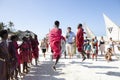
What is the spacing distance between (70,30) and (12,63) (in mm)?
8566

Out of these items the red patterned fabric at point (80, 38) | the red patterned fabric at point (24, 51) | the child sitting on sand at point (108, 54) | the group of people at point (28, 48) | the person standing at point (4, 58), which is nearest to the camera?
the person standing at point (4, 58)

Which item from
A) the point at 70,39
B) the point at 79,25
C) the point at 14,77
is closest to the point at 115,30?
the point at 70,39

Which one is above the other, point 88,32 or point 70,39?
point 88,32

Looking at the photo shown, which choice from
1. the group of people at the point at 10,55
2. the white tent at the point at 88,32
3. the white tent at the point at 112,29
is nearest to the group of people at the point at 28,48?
the group of people at the point at 10,55

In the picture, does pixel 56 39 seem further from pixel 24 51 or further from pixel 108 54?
pixel 108 54

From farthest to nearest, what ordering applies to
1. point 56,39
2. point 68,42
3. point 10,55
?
1. point 68,42
2. point 56,39
3. point 10,55

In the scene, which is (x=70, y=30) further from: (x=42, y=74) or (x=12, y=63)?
(x=12, y=63)

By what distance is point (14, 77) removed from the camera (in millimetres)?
10516

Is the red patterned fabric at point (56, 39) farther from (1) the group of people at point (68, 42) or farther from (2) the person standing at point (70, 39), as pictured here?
(2) the person standing at point (70, 39)

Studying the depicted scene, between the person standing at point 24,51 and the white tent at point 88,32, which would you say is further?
the white tent at point 88,32

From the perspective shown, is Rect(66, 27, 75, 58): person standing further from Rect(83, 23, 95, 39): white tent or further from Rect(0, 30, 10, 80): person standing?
Rect(83, 23, 95, 39): white tent

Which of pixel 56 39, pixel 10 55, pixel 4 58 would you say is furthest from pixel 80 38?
pixel 4 58

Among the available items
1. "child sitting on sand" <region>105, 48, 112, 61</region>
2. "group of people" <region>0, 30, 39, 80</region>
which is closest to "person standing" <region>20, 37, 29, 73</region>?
"group of people" <region>0, 30, 39, 80</region>

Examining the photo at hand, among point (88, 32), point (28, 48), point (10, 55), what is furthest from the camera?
point (88, 32)
